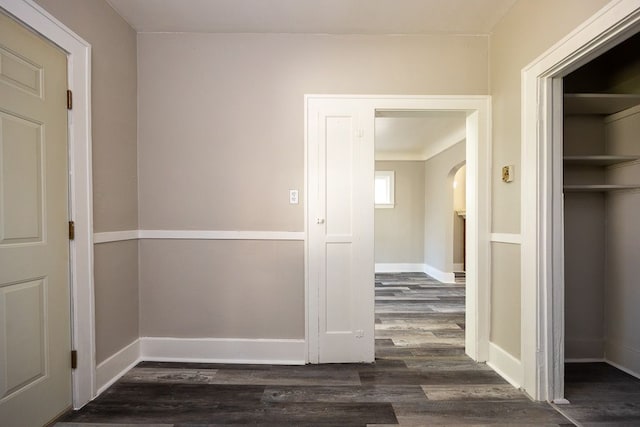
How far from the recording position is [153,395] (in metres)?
2.01

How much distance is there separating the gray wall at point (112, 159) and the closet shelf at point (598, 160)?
3.12 metres

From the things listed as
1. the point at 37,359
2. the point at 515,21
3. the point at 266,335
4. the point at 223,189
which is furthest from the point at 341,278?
the point at 515,21

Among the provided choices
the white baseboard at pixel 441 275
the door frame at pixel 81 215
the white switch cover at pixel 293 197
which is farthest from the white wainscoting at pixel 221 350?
the white baseboard at pixel 441 275

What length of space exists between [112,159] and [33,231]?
2.42 ft

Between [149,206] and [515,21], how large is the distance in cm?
298

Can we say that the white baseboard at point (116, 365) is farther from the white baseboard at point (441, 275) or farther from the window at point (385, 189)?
the window at point (385, 189)

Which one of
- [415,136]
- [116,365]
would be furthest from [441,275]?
[116,365]

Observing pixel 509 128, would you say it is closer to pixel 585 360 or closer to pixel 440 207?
pixel 585 360

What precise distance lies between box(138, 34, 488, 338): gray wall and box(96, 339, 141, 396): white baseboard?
15cm

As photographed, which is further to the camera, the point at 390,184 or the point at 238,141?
the point at 390,184

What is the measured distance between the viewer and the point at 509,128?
225cm

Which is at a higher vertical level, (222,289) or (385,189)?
(385,189)

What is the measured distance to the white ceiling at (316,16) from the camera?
7.00 feet

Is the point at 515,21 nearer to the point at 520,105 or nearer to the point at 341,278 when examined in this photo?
the point at 520,105
